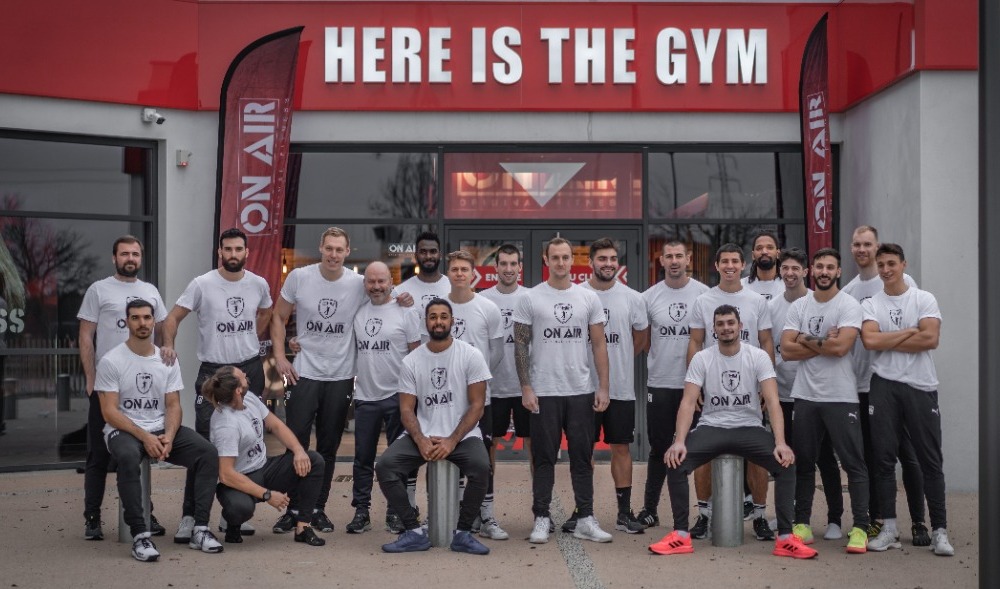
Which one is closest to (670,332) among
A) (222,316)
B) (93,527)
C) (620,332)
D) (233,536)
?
(620,332)

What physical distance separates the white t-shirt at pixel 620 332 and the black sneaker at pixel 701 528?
3.07 ft

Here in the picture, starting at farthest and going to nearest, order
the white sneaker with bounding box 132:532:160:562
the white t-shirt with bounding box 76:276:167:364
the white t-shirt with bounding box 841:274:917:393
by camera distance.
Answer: the white t-shirt with bounding box 76:276:167:364 → the white t-shirt with bounding box 841:274:917:393 → the white sneaker with bounding box 132:532:160:562

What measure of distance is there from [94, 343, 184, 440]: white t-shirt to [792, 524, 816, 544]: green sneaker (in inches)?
162

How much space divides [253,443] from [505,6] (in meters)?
5.47

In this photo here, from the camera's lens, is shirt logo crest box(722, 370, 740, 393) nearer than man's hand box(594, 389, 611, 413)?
A: Yes

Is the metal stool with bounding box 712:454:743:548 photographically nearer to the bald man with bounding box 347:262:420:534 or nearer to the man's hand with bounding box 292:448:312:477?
the bald man with bounding box 347:262:420:534

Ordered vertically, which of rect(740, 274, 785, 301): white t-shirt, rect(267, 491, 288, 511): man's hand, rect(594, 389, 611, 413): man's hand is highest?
rect(740, 274, 785, 301): white t-shirt

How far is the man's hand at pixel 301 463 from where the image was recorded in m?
7.96

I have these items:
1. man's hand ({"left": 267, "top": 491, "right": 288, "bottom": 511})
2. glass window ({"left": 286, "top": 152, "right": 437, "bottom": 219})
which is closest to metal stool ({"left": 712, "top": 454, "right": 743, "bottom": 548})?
man's hand ({"left": 267, "top": 491, "right": 288, "bottom": 511})

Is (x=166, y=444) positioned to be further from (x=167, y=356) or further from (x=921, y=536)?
(x=921, y=536)

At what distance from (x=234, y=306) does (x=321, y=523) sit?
1.62m

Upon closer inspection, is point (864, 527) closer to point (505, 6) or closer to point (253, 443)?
point (253, 443)

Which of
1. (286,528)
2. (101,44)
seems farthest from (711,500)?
(101,44)

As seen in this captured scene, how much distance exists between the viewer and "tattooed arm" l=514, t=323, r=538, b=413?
27.0 ft
